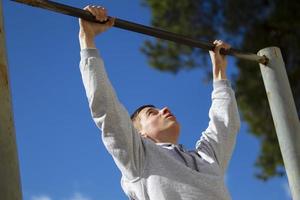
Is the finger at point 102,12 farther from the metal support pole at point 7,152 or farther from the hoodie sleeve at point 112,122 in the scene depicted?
the metal support pole at point 7,152

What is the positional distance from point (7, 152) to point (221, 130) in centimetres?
81

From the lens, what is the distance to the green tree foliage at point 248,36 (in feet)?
17.0

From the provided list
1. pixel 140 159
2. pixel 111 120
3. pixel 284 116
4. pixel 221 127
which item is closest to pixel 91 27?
pixel 111 120

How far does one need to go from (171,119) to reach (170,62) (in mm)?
3878

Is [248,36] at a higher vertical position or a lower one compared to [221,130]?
higher

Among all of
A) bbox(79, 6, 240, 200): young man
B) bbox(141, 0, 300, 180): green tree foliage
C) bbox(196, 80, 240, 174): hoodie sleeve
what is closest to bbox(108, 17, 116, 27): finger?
bbox(79, 6, 240, 200): young man

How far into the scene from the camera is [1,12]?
1.30m

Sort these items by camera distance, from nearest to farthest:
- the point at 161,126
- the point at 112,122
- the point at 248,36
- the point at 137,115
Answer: the point at 112,122, the point at 161,126, the point at 137,115, the point at 248,36

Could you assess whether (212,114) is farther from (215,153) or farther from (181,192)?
(181,192)

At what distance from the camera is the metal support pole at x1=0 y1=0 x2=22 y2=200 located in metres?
1.06

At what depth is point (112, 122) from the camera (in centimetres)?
142

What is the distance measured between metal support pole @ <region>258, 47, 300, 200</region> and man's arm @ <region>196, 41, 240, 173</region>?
203mm

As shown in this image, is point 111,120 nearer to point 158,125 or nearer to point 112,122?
point 112,122

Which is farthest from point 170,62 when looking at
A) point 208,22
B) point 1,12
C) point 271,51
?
point 1,12
